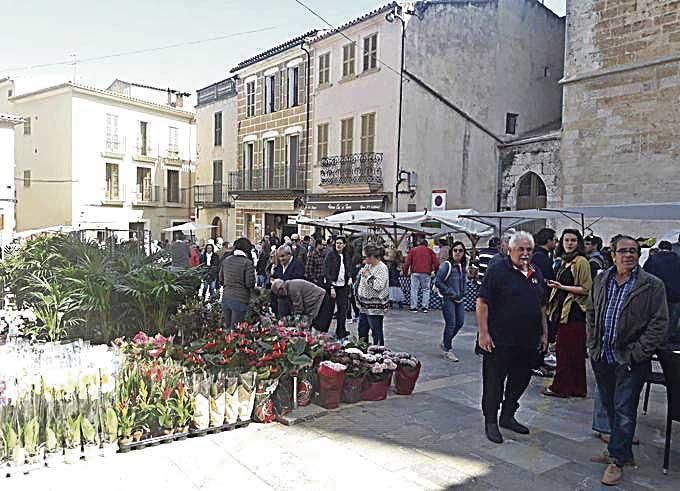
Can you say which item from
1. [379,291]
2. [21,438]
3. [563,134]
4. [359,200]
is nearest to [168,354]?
[21,438]

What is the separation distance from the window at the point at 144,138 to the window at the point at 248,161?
1119 cm

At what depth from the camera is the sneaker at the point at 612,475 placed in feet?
13.0

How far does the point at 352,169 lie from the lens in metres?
20.1

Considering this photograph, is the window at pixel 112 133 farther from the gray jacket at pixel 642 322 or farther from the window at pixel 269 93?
the gray jacket at pixel 642 322

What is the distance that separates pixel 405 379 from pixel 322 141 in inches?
668

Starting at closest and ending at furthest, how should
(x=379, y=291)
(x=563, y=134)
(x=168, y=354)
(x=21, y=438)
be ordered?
(x=21, y=438) → (x=168, y=354) → (x=379, y=291) → (x=563, y=134)

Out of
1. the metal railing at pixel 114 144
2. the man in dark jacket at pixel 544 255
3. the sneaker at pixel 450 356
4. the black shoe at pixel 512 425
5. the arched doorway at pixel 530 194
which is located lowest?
the sneaker at pixel 450 356

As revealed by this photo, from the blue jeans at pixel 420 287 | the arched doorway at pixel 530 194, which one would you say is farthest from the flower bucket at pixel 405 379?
the arched doorway at pixel 530 194

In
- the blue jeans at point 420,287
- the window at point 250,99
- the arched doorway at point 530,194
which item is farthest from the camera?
the window at point 250,99

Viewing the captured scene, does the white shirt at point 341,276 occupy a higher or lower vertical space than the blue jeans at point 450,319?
higher

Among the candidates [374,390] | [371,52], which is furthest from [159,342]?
A: [371,52]

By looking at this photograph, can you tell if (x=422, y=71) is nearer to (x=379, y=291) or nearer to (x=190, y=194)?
(x=379, y=291)

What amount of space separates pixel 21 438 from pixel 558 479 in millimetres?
3563

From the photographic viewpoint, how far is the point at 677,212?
27.9 feet
